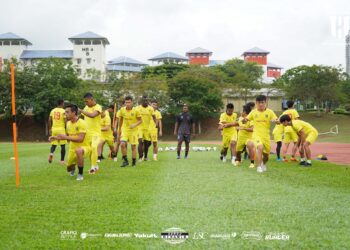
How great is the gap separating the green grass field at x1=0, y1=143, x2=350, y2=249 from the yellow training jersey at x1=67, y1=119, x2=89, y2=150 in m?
0.75

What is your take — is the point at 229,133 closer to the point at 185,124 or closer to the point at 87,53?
the point at 185,124

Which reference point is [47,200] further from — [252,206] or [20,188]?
[252,206]

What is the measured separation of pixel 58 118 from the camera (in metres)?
15.2

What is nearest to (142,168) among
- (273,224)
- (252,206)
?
(252,206)

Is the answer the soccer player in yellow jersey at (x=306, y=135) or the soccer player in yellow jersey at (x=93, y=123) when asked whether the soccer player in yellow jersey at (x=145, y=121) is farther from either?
the soccer player in yellow jersey at (x=306, y=135)

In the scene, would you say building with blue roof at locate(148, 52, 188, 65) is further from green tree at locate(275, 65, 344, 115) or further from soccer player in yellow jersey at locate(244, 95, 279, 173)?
soccer player in yellow jersey at locate(244, 95, 279, 173)

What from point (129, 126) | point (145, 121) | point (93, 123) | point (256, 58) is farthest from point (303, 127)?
point (256, 58)

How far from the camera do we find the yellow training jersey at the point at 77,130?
10.6 metres

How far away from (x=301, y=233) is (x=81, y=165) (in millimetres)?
6312

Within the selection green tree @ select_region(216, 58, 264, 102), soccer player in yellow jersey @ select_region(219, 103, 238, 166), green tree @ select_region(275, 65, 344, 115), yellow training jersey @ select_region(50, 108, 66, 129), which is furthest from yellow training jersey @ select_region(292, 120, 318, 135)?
green tree @ select_region(216, 58, 264, 102)

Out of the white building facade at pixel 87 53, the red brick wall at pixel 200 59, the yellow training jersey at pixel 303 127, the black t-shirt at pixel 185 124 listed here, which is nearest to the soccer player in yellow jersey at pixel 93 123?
the black t-shirt at pixel 185 124

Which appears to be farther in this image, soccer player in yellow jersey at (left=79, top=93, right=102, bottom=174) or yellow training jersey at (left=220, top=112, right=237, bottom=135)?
yellow training jersey at (left=220, top=112, right=237, bottom=135)

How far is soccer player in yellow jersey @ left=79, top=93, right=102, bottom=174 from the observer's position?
1169 cm

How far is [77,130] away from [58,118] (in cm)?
485
